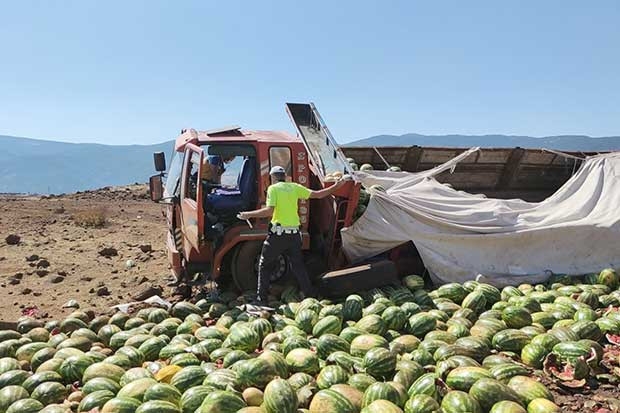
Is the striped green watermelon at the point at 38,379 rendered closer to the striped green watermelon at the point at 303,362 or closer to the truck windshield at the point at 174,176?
the striped green watermelon at the point at 303,362

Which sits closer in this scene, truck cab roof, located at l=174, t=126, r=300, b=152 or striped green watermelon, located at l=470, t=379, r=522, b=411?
striped green watermelon, located at l=470, t=379, r=522, b=411

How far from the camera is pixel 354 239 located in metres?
7.14

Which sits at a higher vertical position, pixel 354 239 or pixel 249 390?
pixel 354 239

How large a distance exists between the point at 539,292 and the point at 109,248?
9.37 meters

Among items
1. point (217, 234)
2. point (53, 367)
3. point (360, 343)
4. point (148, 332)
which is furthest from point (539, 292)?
point (53, 367)

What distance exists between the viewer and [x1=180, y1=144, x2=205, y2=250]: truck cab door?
6.71 meters

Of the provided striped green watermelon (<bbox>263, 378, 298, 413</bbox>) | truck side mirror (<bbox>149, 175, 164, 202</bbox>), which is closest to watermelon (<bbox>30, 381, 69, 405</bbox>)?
striped green watermelon (<bbox>263, 378, 298, 413</bbox>)

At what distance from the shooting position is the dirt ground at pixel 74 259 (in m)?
7.98

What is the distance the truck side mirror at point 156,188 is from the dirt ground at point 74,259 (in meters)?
1.65

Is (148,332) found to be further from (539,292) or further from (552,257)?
(552,257)

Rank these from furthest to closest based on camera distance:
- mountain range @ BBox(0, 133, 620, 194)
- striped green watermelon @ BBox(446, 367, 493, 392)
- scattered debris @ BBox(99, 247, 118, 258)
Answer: mountain range @ BBox(0, 133, 620, 194)
scattered debris @ BBox(99, 247, 118, 258)
striped green watermelon @ BBox(446, 367, 493, 392)

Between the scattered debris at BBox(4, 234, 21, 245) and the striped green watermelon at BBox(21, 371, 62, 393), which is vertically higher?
the scattered debris at BBox(4, 234, 21, 245)

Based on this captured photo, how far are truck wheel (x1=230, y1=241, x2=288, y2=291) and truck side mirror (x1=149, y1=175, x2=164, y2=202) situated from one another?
162cm

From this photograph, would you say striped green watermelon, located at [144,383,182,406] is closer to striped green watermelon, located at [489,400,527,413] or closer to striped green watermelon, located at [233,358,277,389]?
striped green watermelon, located at [233,358,277,389]
